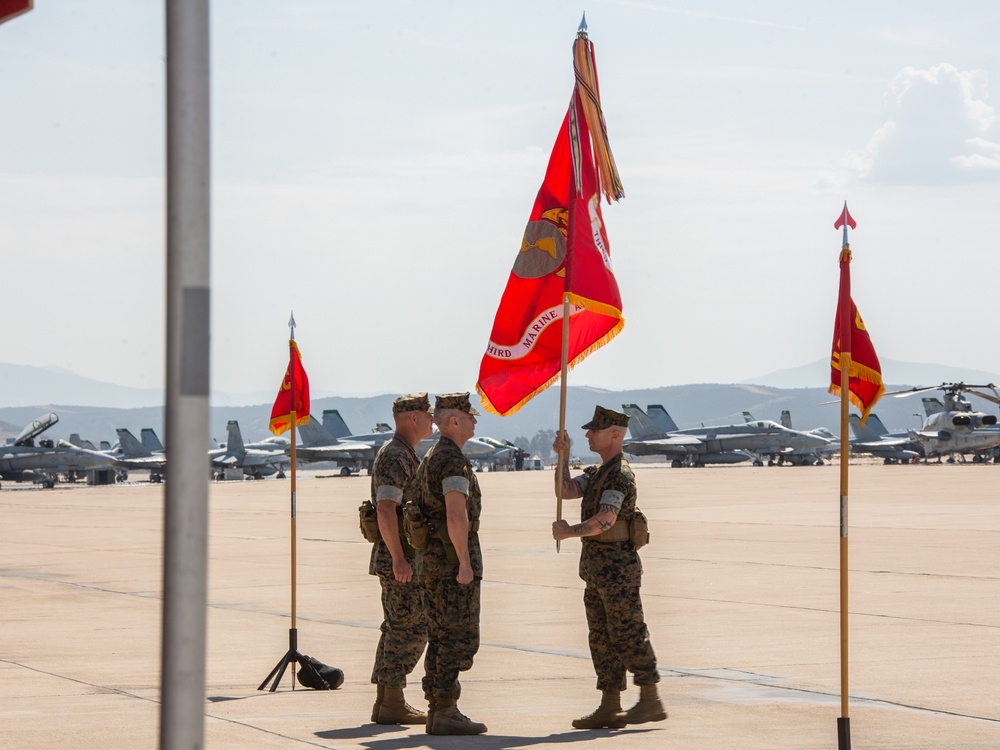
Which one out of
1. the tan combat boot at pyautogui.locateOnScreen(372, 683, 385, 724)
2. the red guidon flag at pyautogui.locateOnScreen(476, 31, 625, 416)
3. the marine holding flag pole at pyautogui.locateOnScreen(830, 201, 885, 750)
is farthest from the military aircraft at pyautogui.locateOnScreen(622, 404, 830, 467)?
the marine holding flag pole at pyautogui.locateOnScreen(830, 201, 885, 750)

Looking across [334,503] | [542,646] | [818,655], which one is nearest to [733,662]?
[818,655]

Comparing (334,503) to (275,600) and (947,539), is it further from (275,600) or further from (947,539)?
(275,600)

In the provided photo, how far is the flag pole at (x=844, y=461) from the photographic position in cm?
757

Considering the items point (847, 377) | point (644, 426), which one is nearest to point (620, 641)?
point (847, 377)

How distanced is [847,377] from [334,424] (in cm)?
10415

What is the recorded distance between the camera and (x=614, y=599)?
29.7ft

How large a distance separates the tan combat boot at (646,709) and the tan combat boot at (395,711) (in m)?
1.41

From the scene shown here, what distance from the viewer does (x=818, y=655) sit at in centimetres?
1209

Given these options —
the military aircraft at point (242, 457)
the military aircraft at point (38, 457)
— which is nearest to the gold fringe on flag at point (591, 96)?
the military aircraft at point (38, 457)

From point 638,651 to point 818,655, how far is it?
3669 mm

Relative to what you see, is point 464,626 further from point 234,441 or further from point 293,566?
point 234,441

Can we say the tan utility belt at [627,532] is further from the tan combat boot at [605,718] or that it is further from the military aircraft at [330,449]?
the military aircraft at [330,449]

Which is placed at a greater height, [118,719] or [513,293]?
[513,293]

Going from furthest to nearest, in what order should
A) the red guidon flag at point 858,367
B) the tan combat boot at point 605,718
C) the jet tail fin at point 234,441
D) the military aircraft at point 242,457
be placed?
the jet tail fin at point 234,441, the military aircraft at point 242,457, the tan combat boot at point 605,718, the red guidon flag at point 858,367
